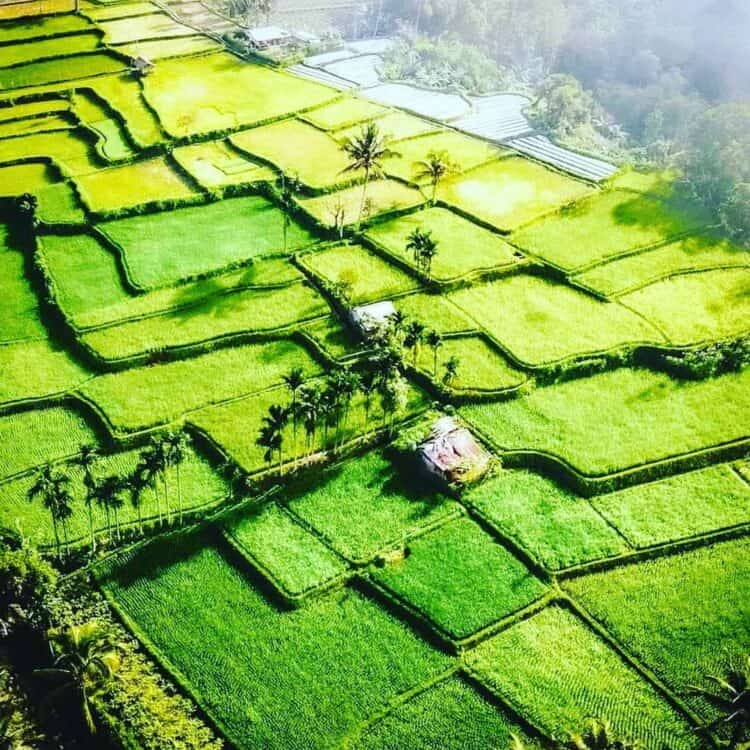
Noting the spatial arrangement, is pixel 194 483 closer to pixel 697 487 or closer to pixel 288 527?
pixel 288 527

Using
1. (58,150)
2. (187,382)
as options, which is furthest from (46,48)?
(187,382)

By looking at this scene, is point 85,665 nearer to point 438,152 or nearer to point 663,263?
point 663,263

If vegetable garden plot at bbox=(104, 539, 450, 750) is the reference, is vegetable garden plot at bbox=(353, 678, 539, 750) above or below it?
above

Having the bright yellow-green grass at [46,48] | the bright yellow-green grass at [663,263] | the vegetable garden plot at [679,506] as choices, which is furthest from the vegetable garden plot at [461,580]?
the bright yellow-green grass at [46,48]

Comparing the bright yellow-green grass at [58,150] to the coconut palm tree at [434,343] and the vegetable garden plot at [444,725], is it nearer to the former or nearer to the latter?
the coconut palm tree at [434,343]

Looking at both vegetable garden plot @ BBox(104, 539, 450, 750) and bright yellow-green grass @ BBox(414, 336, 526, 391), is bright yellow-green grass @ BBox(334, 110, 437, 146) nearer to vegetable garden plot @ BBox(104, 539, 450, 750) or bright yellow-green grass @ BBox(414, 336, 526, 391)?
bright yellow-green grass @ BBox(414, 336, 526, 391)

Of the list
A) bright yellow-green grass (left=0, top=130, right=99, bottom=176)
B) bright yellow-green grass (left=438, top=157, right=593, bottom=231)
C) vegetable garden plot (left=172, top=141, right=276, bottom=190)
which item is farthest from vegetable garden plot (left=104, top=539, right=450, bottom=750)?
bright yellow-green grass (left=0, top=130, right=99, bottom=176)

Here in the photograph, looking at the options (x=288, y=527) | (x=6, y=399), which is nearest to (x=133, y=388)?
(x=6, y=399)
